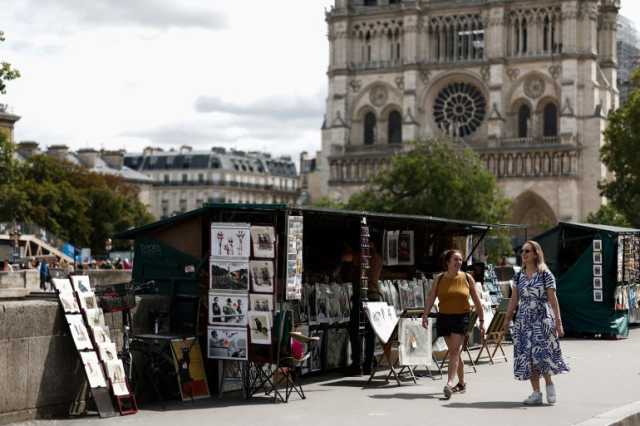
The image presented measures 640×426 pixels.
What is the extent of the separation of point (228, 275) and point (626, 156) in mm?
39133

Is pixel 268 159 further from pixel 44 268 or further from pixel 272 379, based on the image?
pixel 272 379

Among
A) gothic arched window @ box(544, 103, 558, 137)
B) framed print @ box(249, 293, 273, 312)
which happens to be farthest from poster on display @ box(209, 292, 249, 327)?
gothic arched window @ box(544, 103, 558, 137)

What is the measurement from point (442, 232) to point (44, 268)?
615 inches

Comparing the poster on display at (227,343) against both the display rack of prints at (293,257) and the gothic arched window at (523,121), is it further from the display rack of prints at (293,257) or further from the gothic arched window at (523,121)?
the gothic arched window at (523,121)

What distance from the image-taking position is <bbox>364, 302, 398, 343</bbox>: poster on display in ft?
50.2

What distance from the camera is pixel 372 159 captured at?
3344 inches

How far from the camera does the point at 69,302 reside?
12250mm

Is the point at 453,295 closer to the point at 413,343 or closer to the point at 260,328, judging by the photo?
the point at 413,343

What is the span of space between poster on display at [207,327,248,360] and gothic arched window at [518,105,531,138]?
226ft

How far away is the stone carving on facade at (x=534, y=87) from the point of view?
79.7m

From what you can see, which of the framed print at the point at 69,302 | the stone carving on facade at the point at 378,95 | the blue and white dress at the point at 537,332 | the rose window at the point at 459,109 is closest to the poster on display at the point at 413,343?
the blue and white dress at the point at 537,332

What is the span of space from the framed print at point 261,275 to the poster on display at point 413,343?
2163mm

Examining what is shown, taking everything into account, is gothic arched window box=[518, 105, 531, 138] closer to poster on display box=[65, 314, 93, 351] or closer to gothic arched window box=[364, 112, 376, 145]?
gothic arched window box=[364, 112, 376, 145]

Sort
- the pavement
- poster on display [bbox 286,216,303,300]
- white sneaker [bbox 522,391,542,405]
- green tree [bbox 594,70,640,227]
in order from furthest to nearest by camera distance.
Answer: green tree [bbox 594,70,640,227], poster on display [bbox 286,216,303,300], white sneaker [bbox 522,391,542,405], the pavement
